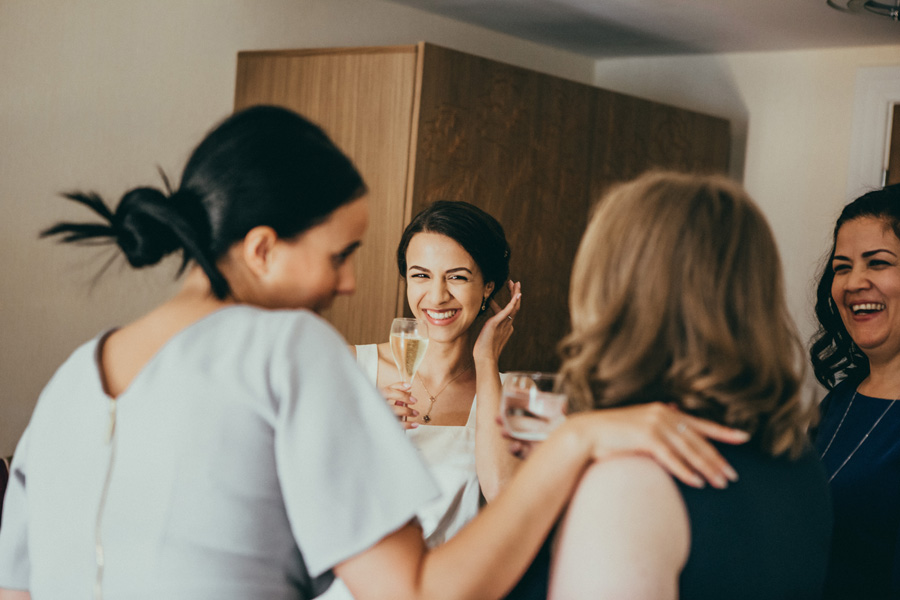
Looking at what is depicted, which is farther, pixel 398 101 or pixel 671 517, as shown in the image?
pixel 398 101

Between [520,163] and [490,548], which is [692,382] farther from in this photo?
[520,163]

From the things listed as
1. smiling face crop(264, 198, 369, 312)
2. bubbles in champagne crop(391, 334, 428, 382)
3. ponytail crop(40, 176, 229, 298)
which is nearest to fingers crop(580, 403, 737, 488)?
smiling face crop(264, 198, 369, 312)

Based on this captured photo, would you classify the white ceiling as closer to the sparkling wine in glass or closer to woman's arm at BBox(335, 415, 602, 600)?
the sparkling wine in glass

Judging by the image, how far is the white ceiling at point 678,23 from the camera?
3.68 meters

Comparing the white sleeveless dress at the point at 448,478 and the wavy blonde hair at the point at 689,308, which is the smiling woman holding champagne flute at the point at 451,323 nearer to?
the white sleeveless dress at the point at 448,478

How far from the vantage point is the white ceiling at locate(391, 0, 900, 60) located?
3684 millimetres

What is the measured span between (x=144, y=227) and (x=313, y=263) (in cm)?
20

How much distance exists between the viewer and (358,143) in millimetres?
3254

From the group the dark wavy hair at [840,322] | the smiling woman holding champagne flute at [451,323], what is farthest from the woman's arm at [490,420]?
the dark wavy hair at [840,322]

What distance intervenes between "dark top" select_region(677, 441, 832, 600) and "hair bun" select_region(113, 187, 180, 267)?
0.63 meters

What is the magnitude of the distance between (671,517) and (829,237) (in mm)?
3732

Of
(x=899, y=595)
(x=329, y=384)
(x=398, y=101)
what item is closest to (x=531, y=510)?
(x=329, y=384)

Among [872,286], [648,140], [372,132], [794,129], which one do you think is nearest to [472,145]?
[372,132]

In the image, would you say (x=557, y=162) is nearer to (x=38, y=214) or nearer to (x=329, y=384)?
(x=38, y=214)
